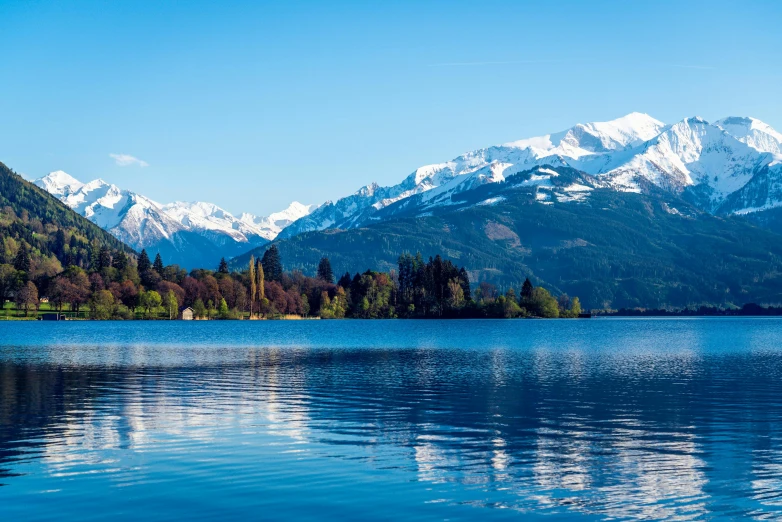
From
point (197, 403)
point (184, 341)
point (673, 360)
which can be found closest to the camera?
point (197, 403)

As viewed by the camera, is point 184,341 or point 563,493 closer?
point 563,493

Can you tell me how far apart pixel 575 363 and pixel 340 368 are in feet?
92.2

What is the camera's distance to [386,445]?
41500mm

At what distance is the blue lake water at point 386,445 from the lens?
3047 centimetres

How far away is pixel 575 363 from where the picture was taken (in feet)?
326

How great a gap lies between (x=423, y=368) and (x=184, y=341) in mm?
71737

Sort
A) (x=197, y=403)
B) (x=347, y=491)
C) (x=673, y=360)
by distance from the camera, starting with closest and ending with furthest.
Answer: (x=347, y=491) < (x=197, y=403) < (x=673, y=360)

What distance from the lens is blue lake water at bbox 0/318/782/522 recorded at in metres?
30.5

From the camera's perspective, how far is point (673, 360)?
348 ft

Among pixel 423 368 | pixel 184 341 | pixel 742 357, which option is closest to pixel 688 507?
pixel 423 368

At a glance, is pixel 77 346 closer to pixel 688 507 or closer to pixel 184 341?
pixel 184 341

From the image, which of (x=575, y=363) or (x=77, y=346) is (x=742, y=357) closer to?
(x=575, y=363)

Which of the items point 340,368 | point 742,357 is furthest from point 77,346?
point 742,357

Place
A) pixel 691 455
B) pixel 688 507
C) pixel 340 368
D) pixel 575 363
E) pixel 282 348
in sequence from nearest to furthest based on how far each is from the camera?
1. pixel 688 507
2. pixel 691 455
3. pixel 340 368
4. pixel 575 363
5. pixel 282 348
